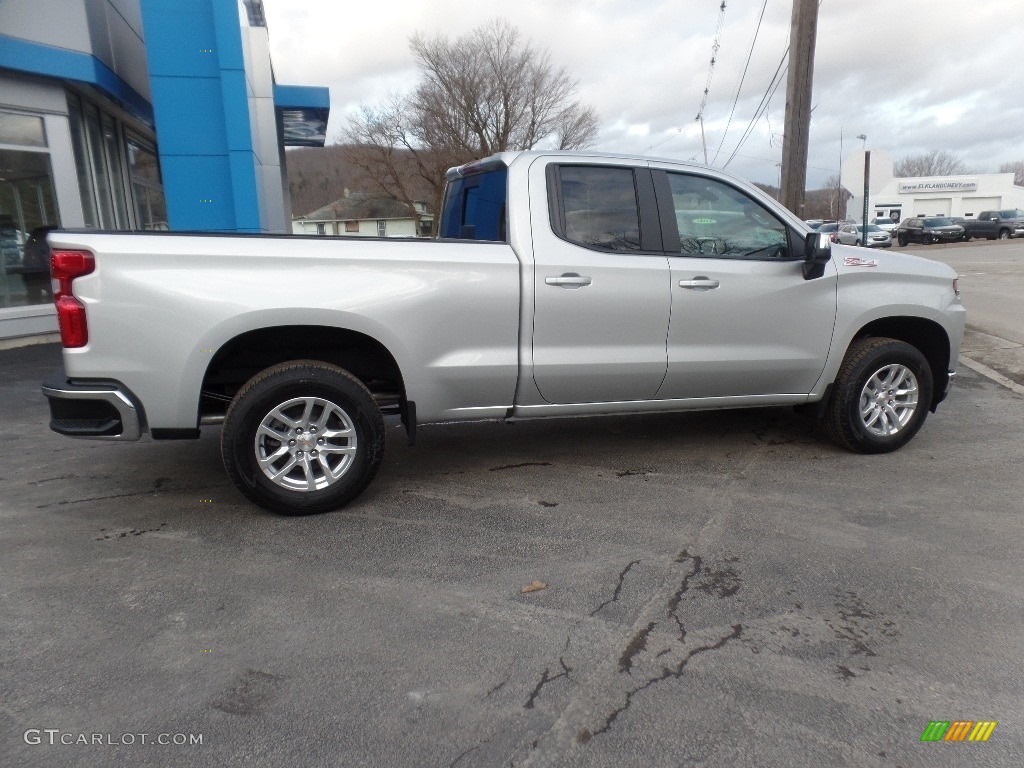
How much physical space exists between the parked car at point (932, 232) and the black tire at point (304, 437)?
44.0 meters

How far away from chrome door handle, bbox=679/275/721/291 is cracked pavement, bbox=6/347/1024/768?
3.96 ft

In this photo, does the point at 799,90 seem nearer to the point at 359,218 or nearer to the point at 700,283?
the point at 700,283

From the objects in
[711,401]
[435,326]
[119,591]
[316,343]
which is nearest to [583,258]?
[435,326]

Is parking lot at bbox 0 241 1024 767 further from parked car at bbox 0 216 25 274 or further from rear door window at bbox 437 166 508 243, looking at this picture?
parked car at bbox 0 216 25 274

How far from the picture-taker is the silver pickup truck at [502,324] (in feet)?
12.5

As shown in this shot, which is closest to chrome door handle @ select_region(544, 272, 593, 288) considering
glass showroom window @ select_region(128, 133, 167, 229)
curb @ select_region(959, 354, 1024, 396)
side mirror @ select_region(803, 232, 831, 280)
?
side mirror @ select_region(803, 232, 831, 280)

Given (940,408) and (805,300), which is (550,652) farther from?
(940,408)

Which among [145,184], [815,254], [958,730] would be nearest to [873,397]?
[815,254]

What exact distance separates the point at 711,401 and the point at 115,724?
146 inches

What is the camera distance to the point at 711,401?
4.94m

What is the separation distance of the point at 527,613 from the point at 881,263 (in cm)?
359

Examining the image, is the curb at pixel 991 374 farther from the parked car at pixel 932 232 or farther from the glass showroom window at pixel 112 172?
the parked car at pixel 932 232

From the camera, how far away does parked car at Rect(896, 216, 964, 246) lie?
4038 cm

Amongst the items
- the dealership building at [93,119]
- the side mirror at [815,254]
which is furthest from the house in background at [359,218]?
the side mirror at [815,254]
